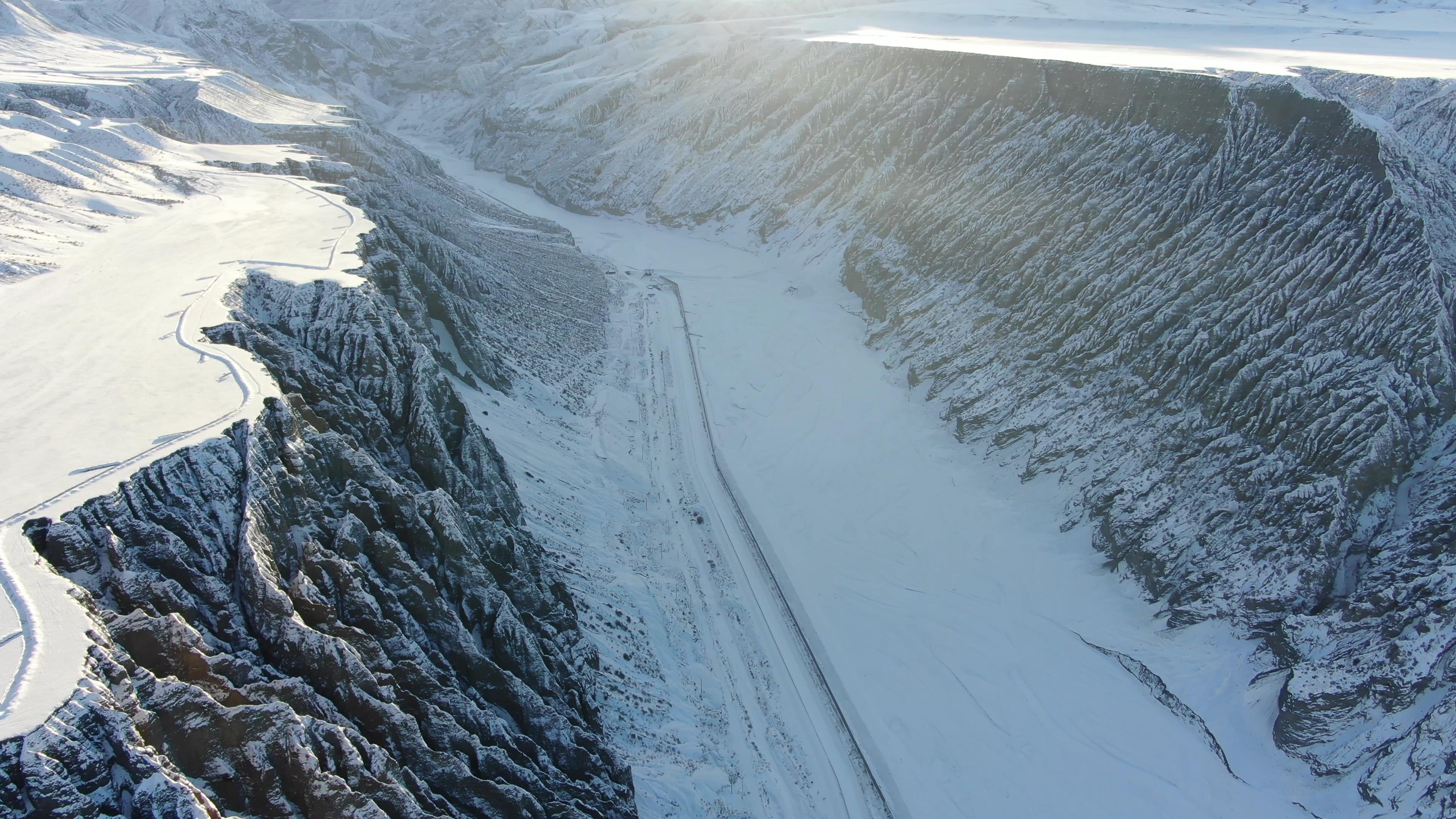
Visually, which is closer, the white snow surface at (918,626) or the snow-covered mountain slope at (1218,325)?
the white snow surface at (918,626)

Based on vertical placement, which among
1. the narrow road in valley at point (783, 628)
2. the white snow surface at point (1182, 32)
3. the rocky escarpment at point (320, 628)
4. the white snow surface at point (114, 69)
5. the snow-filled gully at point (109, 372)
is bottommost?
the narrow road in valley at point (783, 628)

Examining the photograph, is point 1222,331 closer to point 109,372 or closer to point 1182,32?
point 109,372

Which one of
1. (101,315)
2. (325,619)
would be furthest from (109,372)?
(325,619)

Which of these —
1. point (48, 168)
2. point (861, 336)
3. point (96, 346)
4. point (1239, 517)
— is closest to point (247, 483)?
point (96, 346)

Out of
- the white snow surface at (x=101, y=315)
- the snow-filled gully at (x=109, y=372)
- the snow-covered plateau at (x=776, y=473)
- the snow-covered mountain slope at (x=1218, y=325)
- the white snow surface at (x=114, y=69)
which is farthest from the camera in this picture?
the white snow surface at (x=114, y=69)

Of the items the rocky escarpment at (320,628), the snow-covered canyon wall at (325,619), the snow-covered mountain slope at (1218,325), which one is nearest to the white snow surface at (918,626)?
the snow-covered mountain slope at (1218,325)

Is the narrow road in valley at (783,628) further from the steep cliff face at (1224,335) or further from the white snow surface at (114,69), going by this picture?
the white snow surface at (114,69)

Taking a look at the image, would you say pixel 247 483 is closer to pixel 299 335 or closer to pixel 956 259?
pixel 299 335
